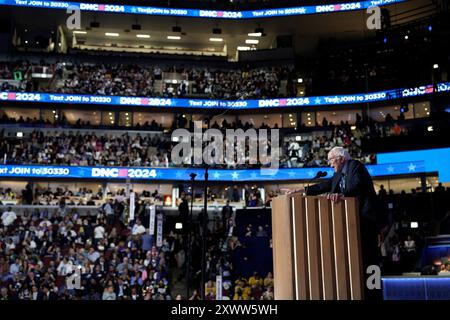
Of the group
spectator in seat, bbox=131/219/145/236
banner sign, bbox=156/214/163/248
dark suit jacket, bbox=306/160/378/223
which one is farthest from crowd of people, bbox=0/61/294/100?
dark suit jacket, bbox=306/160/378/223

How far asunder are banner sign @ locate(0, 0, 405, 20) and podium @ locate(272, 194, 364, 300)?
28.7 meters

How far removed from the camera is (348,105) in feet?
106

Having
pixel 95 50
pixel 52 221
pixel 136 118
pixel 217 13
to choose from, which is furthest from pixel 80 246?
pixel 95 50

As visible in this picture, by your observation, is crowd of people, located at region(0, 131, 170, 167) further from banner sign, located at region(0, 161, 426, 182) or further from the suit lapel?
the suit lapel

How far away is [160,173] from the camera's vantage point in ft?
87.8

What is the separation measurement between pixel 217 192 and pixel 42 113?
12539 mm

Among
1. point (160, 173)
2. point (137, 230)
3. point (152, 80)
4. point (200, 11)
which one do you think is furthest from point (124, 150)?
point (200, 11)

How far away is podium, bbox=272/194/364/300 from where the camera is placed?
12.3 ft

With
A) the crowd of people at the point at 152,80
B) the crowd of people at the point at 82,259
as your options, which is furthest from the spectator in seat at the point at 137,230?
the crowd of people at the point at 152,80

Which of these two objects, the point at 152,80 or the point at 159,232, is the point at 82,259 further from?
the point at 152,80

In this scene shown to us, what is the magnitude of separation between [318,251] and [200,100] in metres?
27.5

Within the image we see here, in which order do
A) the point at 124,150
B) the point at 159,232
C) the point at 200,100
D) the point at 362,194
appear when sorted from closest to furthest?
the point at 362,194
the point at 159,232
the point at 124,150
the point at 200,100
